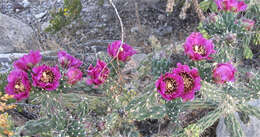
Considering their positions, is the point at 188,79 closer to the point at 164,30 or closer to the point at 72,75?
the point at 72,75

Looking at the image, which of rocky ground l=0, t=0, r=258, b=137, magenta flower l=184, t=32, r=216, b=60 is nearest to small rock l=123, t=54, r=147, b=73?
rocky ground l=0, t=0, r=258, b=137

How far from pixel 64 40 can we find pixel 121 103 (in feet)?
6.63

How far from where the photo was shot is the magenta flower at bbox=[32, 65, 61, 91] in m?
1.22

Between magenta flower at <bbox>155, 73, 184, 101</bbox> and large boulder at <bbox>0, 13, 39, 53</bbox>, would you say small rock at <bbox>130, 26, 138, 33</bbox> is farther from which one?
magenta flower at <bbox>155, 73, 184, 101</bbox>

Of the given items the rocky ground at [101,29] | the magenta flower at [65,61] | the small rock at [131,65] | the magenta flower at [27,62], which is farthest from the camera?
the rocky ground at [101,29]

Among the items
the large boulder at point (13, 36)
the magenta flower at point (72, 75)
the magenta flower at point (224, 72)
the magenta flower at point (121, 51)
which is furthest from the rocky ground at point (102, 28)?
the magenta flower at point (224, 72)

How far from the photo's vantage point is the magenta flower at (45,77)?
1217mm

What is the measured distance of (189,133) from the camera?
152 cm

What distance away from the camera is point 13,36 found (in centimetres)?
348

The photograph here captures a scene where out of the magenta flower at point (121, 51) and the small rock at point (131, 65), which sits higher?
the magenta flower at point (121, 51)

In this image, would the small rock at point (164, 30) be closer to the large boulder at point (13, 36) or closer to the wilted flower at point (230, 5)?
the large boulder at point (13, 36)

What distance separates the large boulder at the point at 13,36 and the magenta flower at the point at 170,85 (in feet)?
8.46

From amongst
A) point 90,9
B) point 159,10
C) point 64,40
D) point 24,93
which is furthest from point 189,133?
point 90,9

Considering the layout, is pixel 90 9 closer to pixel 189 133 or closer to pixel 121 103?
pixel 121 103
